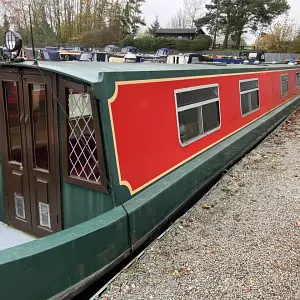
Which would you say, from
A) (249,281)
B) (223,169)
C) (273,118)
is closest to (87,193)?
(249,281)

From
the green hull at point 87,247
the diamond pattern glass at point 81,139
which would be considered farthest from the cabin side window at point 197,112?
the diamond pattern glass at point 81,139

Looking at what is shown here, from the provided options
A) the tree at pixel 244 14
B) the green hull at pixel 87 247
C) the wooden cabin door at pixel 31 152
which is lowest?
the green hull at pixel 87 247

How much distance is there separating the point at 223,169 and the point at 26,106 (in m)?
3.16

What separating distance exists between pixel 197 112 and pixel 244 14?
140 ft

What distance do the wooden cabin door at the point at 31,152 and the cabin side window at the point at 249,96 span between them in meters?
4.04

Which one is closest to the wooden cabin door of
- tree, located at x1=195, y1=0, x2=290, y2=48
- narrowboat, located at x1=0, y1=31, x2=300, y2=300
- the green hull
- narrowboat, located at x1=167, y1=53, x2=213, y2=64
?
narrowboat, located at x1=0, y1=31, x2=300, y2=300

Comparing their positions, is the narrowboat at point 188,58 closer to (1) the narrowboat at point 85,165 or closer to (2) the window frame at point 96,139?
(1) the narrowboat at point 85,165

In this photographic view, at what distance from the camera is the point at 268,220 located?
377 centimetres

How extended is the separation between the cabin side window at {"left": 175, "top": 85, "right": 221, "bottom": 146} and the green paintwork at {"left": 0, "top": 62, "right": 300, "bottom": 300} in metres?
0.30

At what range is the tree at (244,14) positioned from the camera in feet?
134

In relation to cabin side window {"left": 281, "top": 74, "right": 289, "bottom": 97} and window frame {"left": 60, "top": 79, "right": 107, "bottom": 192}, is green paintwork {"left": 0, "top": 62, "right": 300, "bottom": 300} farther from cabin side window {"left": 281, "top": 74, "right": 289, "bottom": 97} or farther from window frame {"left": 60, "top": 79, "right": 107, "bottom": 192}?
cabin side window {"left": 281, "top": 74, "right": 289, "bottom": 97}

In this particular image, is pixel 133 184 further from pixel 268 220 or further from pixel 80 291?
pixel 268 220

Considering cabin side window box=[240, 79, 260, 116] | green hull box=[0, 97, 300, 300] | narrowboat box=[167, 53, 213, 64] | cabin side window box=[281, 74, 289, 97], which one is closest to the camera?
green hull box=[0, 97, 300, 300]

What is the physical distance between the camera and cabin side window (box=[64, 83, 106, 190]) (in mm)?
2611
